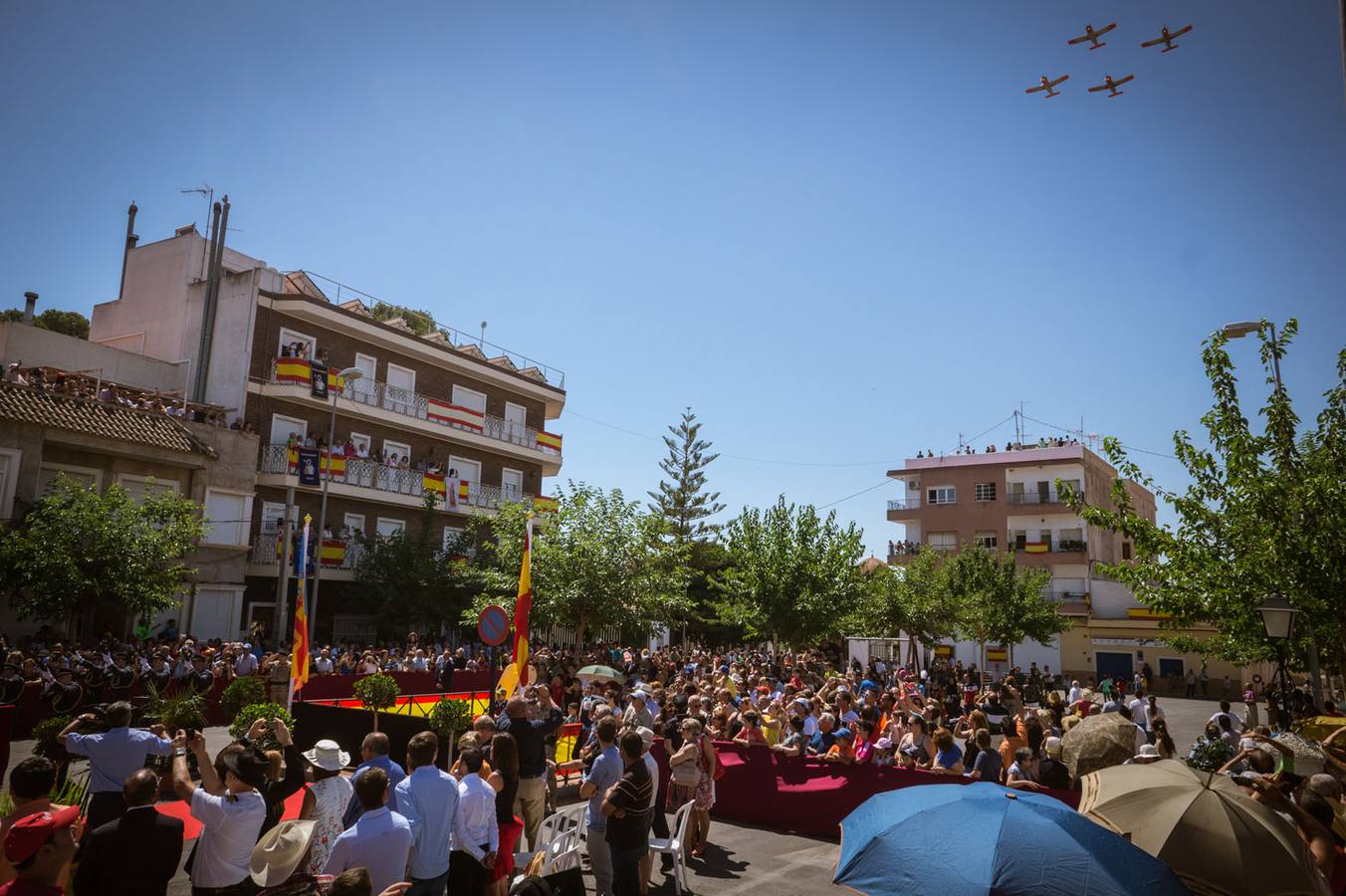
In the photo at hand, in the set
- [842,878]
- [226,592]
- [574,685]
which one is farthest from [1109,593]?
[842,878]

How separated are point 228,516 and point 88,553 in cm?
705

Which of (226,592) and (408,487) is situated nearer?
(226,592)

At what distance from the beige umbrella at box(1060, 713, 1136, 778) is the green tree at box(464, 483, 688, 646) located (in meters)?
14.4

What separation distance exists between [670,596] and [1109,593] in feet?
105

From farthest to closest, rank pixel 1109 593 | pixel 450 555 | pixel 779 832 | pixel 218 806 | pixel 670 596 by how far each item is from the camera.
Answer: pixel 1109 593, pixel 450 555, pixel 670 596, pixel 779 832, pixel 218 806

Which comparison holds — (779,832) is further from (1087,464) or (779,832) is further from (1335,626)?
(1087,464)

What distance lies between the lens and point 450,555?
98.5 feet

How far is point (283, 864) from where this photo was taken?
4.88 metres

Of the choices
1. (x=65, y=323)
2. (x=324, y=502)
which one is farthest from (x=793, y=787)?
(x=65, y=323)

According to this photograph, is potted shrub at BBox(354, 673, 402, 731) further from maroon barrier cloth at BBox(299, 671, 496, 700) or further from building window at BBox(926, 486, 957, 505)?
building window at BBox(926, 486, 957, 505)

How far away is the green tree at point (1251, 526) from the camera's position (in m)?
11.6

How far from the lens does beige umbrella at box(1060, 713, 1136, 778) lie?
9.16 m

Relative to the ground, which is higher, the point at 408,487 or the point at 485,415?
the point at 485,415

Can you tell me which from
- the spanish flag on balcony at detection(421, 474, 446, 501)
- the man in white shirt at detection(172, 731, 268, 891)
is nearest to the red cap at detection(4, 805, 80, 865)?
the man in white shirt at detection(172, 731, 268, 891)
